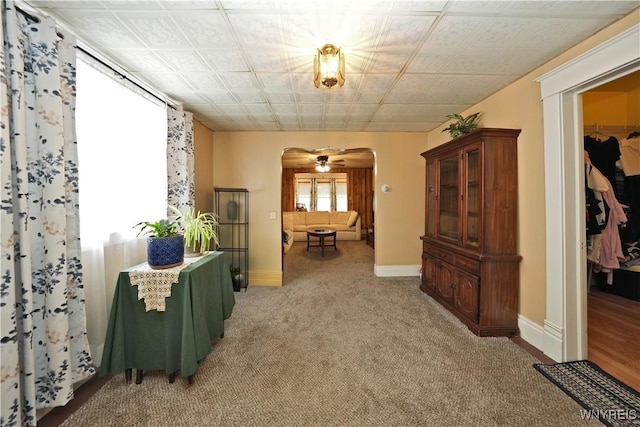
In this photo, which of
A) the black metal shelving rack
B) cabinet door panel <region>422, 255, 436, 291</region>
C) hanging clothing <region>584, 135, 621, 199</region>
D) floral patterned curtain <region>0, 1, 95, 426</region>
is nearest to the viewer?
floral patterned curtain <region>0, 1, 95, 426</region>

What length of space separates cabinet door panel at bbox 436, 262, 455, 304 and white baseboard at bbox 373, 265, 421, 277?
3.59 feet

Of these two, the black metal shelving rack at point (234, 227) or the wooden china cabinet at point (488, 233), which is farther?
the black metal shelving rack at point (234, 227)

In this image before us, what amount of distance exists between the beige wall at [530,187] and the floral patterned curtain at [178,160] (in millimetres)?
3450

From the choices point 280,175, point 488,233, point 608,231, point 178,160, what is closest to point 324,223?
point 280,175

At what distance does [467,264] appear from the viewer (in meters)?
2.50

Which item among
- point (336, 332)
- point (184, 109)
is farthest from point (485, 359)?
point (184, 109)

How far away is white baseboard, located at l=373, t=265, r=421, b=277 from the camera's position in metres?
4.18

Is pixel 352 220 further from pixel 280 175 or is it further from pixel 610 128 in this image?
pixel 610 128

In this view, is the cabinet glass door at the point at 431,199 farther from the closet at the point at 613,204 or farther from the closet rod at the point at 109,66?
the closet rod at the point at 109,66

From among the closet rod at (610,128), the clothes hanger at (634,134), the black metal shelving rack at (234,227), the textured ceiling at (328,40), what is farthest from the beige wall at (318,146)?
the clothes hanger at (634,134)

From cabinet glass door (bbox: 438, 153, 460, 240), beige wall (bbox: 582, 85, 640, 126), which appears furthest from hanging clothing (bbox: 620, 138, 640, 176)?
cabinet glass door (bbox: 438, 153, 460, 240)

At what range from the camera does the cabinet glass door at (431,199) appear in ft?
10.5

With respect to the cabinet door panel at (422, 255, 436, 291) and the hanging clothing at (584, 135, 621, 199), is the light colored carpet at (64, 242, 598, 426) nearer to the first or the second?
the cabinet door panel at (422, 255, 436, 291)

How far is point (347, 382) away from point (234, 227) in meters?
2.95
